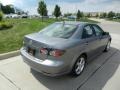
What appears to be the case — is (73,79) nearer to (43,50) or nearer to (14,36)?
(43,50)

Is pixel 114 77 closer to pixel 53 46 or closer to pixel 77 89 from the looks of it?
pixel 77 89

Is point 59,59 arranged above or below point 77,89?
above

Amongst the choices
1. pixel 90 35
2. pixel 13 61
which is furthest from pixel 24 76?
pixel 90 35

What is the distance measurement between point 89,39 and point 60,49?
56.4 inches

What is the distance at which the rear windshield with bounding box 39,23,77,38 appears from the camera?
3895mm

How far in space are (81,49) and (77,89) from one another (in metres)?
1.05

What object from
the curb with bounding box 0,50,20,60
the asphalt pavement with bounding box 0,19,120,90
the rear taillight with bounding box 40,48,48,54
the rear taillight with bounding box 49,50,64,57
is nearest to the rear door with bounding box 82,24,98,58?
the asphalt pavement with bounding box 0,19,120,90

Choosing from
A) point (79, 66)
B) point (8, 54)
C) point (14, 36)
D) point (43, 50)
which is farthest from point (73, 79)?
point (14, 36)

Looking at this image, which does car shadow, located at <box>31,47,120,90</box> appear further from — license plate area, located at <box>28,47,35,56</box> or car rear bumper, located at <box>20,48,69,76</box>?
license plate area, located at <box>28,47,35,56</box>

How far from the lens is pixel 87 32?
14.4 ft

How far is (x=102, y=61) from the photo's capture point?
17.5ft

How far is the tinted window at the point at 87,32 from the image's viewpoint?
165 inches

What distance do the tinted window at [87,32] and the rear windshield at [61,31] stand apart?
0.35 meters

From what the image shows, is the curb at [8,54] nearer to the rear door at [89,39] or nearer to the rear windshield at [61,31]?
the rear windshield at [61,31]
